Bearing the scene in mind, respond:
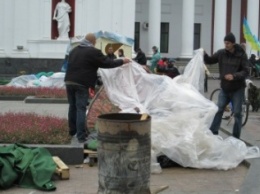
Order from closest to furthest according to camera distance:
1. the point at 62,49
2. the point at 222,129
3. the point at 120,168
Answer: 1. the point at 120,168
2. the point at 222,129
3. the point at 62,49

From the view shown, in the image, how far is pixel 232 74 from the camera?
894 centimetres

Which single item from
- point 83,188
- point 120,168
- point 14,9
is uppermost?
point 14,9

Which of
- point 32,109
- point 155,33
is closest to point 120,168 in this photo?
point 32,109

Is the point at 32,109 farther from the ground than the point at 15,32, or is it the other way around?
the point at 15,32

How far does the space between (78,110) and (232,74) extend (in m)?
2.65

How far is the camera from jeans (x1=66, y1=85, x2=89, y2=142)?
848 cm

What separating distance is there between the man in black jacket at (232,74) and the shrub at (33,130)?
2.68 metres

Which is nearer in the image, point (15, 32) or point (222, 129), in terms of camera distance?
point (222, 129)

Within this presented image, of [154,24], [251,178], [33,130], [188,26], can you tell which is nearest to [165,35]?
[188,26]

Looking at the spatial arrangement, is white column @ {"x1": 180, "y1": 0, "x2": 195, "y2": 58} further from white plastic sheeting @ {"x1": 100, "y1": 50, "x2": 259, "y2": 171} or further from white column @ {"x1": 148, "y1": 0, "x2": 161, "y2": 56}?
white plastic sheeting @ {"x1": 100, "y1": 50, "x2": 259, "y2": 171}

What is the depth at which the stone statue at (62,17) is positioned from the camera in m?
25.4

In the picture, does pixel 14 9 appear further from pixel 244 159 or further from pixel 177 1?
pixel 244 159

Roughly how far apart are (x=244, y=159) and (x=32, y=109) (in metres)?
7.30

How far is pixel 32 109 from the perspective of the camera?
45.9 feet
